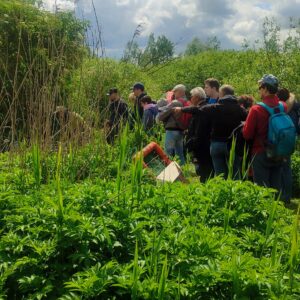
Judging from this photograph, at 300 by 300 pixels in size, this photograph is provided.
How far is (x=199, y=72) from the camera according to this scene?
36.0m

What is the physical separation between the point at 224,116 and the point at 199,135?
Answer: 43 cm

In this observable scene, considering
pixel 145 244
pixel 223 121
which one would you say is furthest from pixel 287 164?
pixel 145 244

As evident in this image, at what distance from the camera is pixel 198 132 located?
6734 mm

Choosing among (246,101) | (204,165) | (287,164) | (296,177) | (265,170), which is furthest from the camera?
(296,177)

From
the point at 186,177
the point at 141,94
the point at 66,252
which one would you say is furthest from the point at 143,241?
the point at 141,94

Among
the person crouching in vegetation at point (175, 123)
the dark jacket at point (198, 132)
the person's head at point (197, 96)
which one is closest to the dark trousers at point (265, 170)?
the dark jacket at point (198, 132)

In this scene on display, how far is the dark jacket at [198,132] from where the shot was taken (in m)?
6.68

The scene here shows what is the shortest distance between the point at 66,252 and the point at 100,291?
53cm

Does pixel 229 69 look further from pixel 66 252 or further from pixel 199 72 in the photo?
pixel 66 252

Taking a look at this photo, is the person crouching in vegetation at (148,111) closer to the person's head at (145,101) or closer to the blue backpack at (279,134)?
the person's head at (145,101)

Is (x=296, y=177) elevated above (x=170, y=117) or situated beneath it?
situated beneath

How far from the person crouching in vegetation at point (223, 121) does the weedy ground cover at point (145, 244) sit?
9.33 ft

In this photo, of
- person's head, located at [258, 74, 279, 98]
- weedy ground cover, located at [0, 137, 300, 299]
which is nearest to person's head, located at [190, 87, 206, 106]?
person's head, located at [258, 74, 279, 98]

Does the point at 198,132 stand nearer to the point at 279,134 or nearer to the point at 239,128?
the point at 239,128
